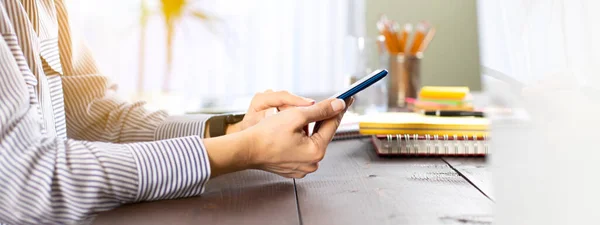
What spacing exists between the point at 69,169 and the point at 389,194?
345mm

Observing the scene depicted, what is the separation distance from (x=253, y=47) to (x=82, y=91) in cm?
207

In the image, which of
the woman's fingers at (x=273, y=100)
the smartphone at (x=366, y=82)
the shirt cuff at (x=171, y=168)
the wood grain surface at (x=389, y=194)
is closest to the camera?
the wood grain surface at (x=389, y=194)

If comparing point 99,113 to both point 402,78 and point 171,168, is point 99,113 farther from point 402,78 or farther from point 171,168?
point 402,78

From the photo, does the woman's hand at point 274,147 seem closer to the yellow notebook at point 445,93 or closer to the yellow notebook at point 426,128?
the yellow notebook at point 426,128

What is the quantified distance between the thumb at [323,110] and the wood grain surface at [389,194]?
0.08 meters

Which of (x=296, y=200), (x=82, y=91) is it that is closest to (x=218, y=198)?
(x=296, y=200)

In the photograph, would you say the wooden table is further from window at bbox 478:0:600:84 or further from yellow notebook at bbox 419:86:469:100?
yellow notebook at bbox 419:86:469:100

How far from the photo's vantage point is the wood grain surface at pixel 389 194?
25.4 inches

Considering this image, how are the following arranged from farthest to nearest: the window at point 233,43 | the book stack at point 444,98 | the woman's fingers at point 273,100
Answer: the window at point 233,43, the book stack at point 444,98, the woman's fingers at point 273,100

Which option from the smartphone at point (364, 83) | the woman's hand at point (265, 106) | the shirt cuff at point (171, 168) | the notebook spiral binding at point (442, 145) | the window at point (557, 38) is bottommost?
the notebook spiral binding at point (442, 145)

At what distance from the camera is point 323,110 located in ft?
2.84

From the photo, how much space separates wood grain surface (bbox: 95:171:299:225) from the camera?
2.15 ft

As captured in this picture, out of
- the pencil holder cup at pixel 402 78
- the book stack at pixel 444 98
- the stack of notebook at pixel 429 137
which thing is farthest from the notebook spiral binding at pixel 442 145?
the pencil holder cup at pixel 402 78

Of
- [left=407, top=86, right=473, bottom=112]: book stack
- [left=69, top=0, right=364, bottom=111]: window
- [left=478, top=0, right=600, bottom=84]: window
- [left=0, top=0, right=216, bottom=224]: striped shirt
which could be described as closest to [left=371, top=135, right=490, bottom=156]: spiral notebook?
[left=478, top=0, right=600, bottom=84]: window
